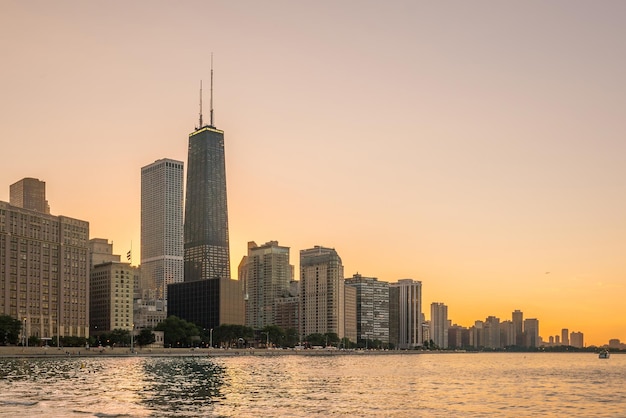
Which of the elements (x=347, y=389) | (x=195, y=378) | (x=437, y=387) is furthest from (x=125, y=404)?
(x=437, y=387)

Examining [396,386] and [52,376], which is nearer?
[396,386]

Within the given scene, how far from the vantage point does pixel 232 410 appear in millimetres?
83500

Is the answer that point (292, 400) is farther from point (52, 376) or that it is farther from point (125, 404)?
point (52, 376)

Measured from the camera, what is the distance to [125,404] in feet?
286

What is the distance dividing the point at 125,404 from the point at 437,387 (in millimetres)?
59156

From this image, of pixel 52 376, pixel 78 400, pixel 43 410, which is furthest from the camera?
pixel 52 376

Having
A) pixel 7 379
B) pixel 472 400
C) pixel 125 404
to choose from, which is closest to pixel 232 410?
pixel 125 404

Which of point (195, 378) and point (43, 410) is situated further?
point (195, 378)

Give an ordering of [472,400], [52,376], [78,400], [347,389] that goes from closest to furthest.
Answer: [78,400] < [472,400] < [347,389] < [52,376]

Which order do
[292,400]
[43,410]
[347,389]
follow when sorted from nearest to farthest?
[43,410] < [292,400] < [347,389]

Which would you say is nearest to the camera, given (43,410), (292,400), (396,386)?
(43,410)

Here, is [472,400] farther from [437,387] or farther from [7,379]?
[7,379]

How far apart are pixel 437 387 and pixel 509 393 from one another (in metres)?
13.7

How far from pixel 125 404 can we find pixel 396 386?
54.0 m
